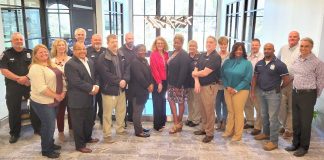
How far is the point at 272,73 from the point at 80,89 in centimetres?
258

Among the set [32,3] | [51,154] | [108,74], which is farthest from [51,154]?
[32,3]

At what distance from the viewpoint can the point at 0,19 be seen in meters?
4.38

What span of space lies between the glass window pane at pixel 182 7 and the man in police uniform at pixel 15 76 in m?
10.4

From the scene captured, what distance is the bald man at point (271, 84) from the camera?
3.55m

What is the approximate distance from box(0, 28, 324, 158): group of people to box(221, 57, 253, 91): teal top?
1 cm

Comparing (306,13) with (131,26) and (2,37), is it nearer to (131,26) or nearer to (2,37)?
(2,37)

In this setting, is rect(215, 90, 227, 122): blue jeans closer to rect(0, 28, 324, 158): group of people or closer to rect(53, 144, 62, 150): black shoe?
rect(0, 28, 324, 158): group of people

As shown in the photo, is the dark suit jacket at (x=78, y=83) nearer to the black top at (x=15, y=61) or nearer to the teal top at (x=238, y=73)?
the black top at (x=15, y=61)

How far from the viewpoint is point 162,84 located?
4.19 m

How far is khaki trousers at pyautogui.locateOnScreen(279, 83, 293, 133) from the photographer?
3.97m

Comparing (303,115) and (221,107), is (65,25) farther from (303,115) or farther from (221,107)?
(303,115)

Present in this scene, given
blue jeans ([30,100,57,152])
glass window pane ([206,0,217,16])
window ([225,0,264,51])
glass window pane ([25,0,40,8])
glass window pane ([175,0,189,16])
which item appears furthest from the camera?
glass window pane ([175,0,189,16])

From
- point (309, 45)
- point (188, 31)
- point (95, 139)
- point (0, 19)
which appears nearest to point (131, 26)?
point (188, 31)

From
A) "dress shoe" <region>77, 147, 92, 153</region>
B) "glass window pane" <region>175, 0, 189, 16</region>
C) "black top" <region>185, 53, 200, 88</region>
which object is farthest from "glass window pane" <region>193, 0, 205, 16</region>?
"dress shoe" <region>77, 147, 92, 153</region>
